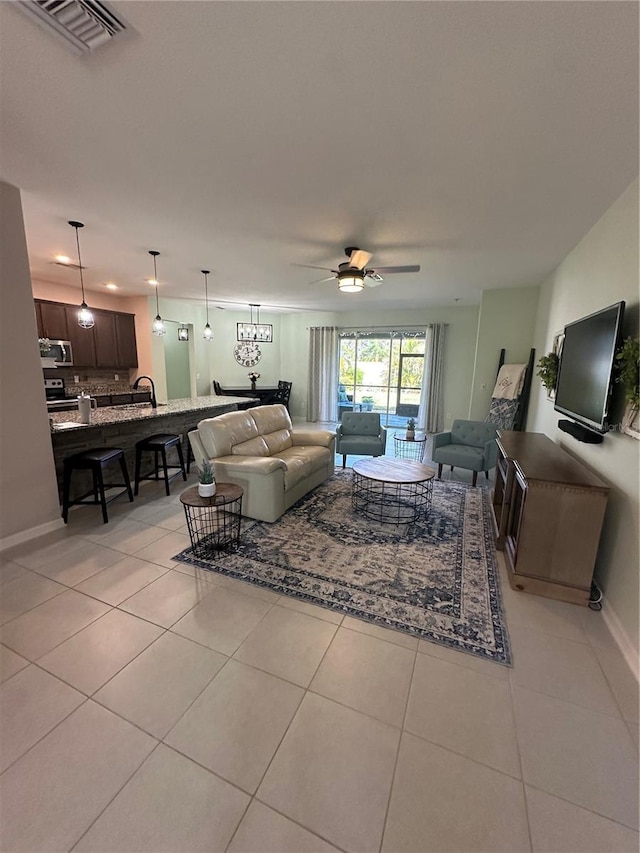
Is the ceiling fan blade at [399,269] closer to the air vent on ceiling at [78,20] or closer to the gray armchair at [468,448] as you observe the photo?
the gray armchair at [468,448]

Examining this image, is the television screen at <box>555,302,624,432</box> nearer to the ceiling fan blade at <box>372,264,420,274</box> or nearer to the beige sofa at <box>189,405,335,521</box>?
the ceiling fan blade at <box>372,264,420,274</box>

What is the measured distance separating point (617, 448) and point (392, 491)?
2.27 m

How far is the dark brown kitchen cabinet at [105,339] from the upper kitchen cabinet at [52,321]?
49 cm

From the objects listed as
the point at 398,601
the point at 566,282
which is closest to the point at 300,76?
the point at 398,601

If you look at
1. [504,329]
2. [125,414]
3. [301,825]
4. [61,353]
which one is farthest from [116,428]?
[504,329]

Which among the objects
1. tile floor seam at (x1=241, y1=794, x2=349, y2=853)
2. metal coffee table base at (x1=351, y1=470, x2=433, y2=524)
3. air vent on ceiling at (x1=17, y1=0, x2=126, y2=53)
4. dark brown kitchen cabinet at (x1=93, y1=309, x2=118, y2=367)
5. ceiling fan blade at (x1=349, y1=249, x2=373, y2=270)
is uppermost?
air vent on ceiling at (x1=17, y1=0, x2=126, y2=53)

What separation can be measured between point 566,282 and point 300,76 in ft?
11.3

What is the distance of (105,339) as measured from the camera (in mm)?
6125

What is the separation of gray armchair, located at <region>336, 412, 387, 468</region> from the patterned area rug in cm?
127

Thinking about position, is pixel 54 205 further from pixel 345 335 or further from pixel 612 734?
pixel 345 335

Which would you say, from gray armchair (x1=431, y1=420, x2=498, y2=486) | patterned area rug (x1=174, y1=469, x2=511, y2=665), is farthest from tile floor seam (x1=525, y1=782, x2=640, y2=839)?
gray armchair (x1=431, y1=420, x2=498, y2=486)

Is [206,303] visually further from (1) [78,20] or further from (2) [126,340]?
(1) [78,20]

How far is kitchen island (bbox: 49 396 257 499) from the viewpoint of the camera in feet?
10.9

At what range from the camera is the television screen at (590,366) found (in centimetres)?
209
